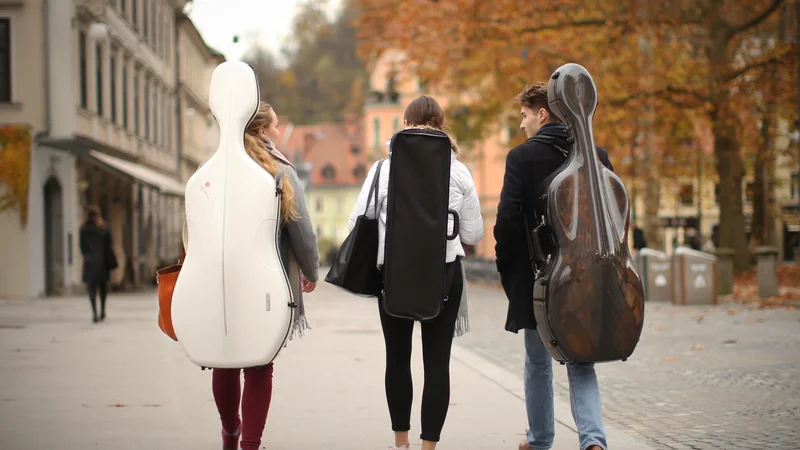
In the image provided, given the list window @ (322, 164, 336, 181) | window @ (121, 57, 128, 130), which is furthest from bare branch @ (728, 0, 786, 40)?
window @ (322, 164, 336, 181)

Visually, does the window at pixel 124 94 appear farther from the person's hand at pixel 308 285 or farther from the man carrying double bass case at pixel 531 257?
the man carrying double bass case at pixel 531 257

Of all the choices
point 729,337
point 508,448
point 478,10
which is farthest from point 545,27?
point 508,448

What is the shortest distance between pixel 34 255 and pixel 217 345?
21.6 metres

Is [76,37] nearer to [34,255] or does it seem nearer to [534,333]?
[34,255]

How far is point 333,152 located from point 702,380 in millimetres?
85247

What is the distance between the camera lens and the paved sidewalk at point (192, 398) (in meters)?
6.70

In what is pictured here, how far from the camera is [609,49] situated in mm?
24656

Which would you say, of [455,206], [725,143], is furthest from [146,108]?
[455,206]

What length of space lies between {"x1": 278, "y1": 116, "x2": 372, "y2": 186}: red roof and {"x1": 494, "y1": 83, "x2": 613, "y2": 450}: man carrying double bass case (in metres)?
86.7

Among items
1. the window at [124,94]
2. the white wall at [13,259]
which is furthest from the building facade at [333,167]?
the white wall at [13,259]

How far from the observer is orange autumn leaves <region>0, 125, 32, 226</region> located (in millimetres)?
25250

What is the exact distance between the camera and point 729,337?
13.9 m

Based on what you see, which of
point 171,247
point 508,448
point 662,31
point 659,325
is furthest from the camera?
point 171,247

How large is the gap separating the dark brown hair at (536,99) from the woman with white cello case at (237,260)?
131cm
